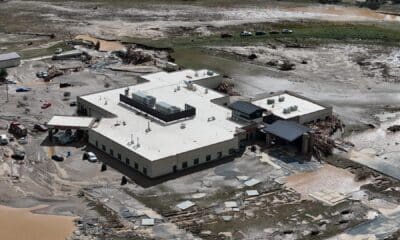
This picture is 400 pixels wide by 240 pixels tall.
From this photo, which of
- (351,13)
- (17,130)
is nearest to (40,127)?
(17,130)

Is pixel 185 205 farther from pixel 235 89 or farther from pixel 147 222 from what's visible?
pixel 235 89

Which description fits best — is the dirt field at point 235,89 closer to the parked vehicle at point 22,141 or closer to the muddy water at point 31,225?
the parked vehicle at point 22,141

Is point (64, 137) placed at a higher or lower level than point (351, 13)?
lower

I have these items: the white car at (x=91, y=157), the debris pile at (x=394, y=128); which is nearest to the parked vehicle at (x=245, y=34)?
the debris pile at (x=394, y=128)

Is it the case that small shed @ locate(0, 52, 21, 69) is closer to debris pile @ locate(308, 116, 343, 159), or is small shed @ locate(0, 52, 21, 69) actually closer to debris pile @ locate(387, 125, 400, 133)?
debris pile @ locate(308, 116, 343, 159)

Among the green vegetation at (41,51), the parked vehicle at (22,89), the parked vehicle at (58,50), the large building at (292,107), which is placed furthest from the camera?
the parked vehicle at (58,50)

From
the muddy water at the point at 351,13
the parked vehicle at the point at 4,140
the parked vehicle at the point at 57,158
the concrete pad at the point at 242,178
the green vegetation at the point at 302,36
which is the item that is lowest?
the concrete pad at the point at 242,178

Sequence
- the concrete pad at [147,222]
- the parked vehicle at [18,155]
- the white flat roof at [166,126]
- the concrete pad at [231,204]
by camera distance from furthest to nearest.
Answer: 1. the parked vehicle at [18,155]
2. the white flat roof at [166,126]
3. the concrete pad at [231,204]
4. the concrete pad at [147,222]
